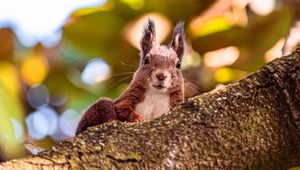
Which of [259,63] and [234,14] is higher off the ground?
[234,14]

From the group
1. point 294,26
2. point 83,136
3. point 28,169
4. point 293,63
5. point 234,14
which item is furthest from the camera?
point 234,14

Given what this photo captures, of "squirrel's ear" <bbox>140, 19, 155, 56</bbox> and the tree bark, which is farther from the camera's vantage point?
"squirrel's ear" <bbox>140, 19, 155, 56</bbox>

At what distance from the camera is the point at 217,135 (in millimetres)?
1634

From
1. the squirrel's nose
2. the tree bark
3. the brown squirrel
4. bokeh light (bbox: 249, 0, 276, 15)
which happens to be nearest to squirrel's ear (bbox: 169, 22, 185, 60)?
the brown squirrel

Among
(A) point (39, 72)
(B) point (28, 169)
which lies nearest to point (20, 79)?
(A) point (39, 72)

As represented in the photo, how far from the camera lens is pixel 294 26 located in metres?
3.09

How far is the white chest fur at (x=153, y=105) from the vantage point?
2730 millimetres

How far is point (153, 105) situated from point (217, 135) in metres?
1.12

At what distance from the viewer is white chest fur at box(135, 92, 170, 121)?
2730 millimetres

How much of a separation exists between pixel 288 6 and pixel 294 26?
0.42 metres

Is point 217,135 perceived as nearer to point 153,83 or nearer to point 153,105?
point 153,105

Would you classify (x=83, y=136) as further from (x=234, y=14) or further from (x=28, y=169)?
(x=234, y=14)

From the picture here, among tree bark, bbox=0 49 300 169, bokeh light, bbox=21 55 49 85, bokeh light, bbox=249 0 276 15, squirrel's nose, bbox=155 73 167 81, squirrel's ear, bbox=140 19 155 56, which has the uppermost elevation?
bokeh light, bbox=249 0 276 15

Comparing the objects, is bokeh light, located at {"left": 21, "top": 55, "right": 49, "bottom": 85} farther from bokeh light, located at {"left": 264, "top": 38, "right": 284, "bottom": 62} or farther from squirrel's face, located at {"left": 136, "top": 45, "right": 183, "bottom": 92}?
bokeh light, located at {"left": 264, "top": 38, "right": 284, "bottom": 62}
